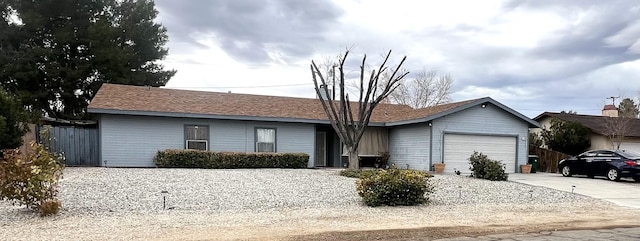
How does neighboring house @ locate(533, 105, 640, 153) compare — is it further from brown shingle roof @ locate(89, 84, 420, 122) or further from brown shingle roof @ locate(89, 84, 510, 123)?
brown shingle roof @ locate(89, 84, 420, 122)

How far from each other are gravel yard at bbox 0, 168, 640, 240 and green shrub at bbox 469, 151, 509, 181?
2087 millimetres

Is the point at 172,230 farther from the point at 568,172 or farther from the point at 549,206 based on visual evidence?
the point at 568,172

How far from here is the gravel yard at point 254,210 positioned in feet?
22.9

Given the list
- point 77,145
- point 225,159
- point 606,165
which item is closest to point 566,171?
point 606,165

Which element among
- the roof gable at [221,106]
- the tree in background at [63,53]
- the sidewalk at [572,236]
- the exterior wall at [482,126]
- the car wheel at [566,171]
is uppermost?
the tree in background at [63,53]

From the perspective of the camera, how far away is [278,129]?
20203mm

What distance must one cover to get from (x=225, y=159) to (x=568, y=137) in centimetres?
1844

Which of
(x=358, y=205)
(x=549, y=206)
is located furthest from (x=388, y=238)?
(x=549, y=206)

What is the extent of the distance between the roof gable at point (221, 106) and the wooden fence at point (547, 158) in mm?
3448

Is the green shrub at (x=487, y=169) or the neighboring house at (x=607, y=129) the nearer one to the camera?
the green shrub at (x=487, y=169)

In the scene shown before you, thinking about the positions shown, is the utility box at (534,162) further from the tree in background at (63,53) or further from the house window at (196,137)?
the tree in background at (63,53)

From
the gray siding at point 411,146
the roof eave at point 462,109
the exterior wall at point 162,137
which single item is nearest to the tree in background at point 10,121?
the exterior wall at point 162,137

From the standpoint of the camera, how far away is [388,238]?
671cm

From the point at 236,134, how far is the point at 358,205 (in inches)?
422
